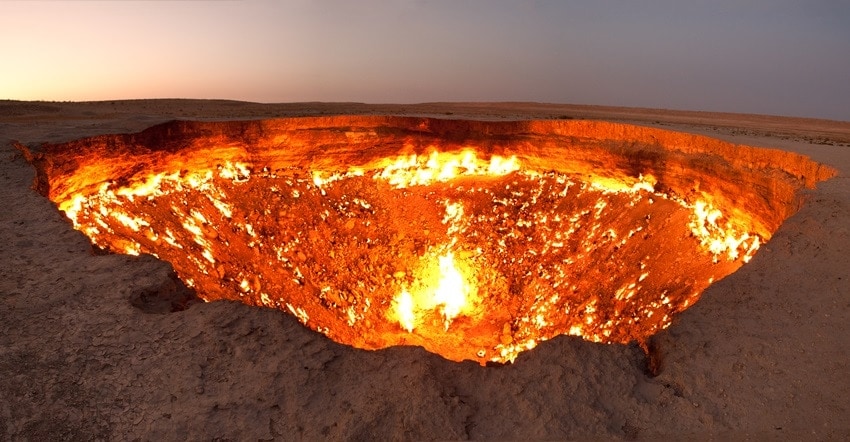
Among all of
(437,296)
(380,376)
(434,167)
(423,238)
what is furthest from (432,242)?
(380,376)

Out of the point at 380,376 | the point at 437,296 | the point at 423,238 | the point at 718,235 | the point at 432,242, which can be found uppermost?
the point at 380,376

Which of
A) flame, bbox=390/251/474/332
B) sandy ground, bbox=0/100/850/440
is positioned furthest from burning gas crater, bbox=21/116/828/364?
sandy ground, bbox=0/100/850/440

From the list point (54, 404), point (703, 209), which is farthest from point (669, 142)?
point (54, 404)

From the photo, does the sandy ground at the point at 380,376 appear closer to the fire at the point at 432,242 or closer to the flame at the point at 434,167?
the fire at the point at 432,242

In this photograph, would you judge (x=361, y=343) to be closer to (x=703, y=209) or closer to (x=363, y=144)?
(x=363, y=144)

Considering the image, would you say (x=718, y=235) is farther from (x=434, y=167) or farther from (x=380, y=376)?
(x=380, y=376)

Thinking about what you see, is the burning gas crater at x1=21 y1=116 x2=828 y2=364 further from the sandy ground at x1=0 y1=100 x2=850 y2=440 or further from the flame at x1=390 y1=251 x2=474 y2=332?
the sandy ground at x1=0 y1=100 x2=850 y2=440
